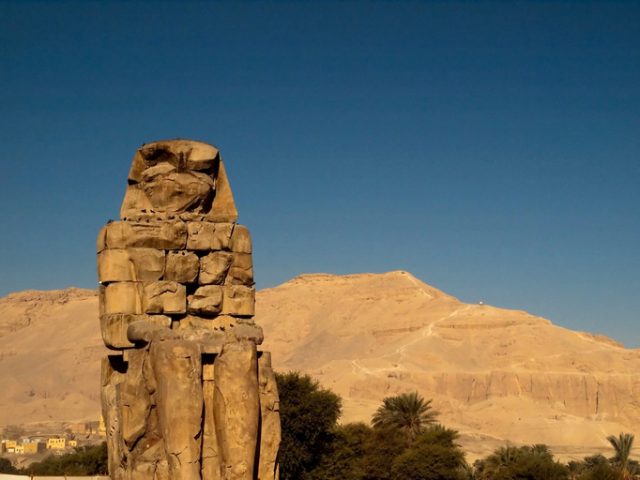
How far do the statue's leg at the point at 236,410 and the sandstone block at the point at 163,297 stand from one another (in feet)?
2.85

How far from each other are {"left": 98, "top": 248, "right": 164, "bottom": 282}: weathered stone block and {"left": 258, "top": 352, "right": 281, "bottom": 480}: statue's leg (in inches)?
69.1

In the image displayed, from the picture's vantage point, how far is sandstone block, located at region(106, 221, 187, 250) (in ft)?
37.6

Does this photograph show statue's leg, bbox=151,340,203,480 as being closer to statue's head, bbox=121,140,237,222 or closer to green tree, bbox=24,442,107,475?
statue's head, bbox=121,140,237,222

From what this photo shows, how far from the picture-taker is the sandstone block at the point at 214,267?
38.6ft

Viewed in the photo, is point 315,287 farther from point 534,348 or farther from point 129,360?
point 129,360

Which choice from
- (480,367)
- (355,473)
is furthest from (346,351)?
(355,473)

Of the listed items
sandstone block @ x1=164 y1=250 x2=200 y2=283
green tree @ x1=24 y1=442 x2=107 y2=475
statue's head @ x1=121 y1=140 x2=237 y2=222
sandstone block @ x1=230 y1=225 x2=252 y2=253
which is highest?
statue's head @ x1=121 y1=140 x2=237 y2=222

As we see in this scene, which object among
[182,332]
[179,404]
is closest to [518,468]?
[182,332]

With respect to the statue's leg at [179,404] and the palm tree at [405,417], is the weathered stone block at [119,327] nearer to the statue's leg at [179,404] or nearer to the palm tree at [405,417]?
the statue's leg at [179,404]

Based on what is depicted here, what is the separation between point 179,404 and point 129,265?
1884mm

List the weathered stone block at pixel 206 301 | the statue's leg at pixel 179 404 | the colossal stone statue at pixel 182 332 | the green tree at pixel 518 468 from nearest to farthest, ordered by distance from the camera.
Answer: the statue's leg at pixel 179 404 < the colossal stone statue at pixel 182 332 < the weathered stone block at pixel 206 301 < the green tree at pixel 518 468

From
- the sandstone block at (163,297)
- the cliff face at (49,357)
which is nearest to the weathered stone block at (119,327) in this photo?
Answer: the sandstone block at (163,297)

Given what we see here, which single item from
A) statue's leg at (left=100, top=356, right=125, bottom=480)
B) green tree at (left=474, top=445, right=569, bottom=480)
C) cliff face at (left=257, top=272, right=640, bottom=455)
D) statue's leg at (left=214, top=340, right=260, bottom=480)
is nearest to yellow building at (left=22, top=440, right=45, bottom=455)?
cliff face at (left=257, top=272, right=640, bottom=455)

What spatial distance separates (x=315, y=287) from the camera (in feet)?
496
